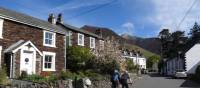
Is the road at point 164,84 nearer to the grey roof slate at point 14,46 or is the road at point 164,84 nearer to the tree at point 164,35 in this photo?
the grey roof slate at point 14,46

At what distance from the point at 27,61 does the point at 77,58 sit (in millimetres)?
10484

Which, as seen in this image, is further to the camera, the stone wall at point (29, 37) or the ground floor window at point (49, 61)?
the ground floor window at point (49, 61)

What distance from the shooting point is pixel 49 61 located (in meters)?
33.7

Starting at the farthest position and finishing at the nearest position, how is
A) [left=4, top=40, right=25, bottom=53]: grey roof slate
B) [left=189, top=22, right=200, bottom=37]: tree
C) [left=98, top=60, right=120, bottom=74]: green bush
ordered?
1. [left=189, top=22, right=200, bottom=37]: tree
2. [left=98, top=60, right=120, bottom=74]: green bush
3. [left=4, top=40, right=25, bottom=53]: grey roof slate

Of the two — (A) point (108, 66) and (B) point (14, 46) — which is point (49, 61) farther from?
(B) point (14, 46)

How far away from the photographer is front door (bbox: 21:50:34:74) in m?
28.6

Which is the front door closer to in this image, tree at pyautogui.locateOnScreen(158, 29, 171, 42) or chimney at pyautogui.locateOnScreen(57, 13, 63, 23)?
chimney at pyautogui.locateOnScreen(57, 13, 63, 23)

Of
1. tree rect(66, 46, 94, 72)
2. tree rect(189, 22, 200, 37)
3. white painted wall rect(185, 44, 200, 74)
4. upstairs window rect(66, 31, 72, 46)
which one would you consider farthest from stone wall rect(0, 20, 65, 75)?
tree rect(189, 22, 200, 37)

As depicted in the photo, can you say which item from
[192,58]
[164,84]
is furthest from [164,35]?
[164,84]

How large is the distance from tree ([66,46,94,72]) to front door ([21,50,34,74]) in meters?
9.24

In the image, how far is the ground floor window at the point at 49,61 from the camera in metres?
32.8

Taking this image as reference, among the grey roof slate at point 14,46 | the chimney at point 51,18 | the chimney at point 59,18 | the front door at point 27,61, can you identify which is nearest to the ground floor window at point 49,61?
the front door at point 27,61

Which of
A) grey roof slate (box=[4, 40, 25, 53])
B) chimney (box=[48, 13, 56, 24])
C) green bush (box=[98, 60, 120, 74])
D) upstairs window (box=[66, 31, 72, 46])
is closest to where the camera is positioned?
grey roof slate (box=[4, 40, 25, 53])

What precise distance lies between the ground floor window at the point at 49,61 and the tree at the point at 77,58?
191 inches
